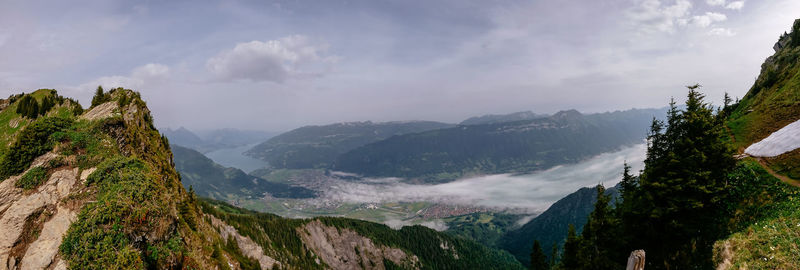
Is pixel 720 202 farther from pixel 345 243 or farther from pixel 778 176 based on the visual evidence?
pixel 345 243

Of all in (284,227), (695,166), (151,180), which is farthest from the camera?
(284,227)

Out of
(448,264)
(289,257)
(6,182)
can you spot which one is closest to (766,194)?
(6,182)

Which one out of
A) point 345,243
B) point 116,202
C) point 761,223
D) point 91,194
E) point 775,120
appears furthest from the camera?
point 345,243

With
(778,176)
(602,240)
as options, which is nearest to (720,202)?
(778,176)

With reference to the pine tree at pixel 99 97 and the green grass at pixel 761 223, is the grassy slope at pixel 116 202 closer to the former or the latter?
the pine tree at pixel 99 97

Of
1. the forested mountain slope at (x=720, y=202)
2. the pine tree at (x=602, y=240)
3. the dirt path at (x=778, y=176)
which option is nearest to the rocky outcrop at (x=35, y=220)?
the forested mountain slope at (x=720, y=202)

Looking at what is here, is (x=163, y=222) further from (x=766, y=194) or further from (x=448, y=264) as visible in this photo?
(x=448, y=264)
